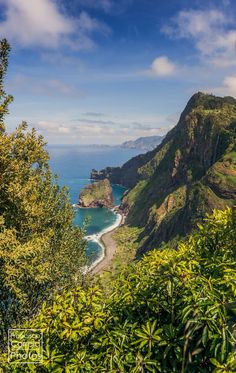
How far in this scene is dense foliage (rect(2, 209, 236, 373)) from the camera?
7648mm

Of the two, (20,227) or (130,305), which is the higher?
(20,227)

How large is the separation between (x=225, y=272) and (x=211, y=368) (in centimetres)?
299

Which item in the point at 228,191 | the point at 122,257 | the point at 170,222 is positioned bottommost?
the point at 122,257

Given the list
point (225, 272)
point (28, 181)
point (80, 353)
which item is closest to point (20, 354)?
point (80, 353)

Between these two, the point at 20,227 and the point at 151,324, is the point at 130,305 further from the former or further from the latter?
the point at 20,227

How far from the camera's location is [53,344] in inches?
407

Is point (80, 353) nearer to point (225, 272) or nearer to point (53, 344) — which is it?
point (53, 344)

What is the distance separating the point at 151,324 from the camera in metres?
9.41

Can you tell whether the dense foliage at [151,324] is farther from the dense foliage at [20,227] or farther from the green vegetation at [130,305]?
the dense foliage at [20,227]

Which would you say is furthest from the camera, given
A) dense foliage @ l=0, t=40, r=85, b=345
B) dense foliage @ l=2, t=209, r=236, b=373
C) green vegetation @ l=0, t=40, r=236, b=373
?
dense foliage @ l=0, t=40, r=85, b=345

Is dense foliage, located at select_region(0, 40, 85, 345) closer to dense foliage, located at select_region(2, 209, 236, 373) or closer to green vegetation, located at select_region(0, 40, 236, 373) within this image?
green vegetation, located at select_region(0, 40, 236, 373)

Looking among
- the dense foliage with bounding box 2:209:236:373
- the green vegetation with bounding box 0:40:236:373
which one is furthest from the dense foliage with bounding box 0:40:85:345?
the dense foliage with bounding box 2:209:236:373

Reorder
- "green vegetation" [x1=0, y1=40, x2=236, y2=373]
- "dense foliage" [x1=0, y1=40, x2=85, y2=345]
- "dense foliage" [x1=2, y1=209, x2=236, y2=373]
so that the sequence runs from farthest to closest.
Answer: "dense foliage" [x1=0, y1=40, x2=85, y2=345]
"green vegetation" [x1=0, y1=40, x2=236, y2=373]
"dense foliage" [x1=2, y1=209, x2=236, y2=373]

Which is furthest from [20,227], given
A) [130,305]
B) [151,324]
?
[151,324]
